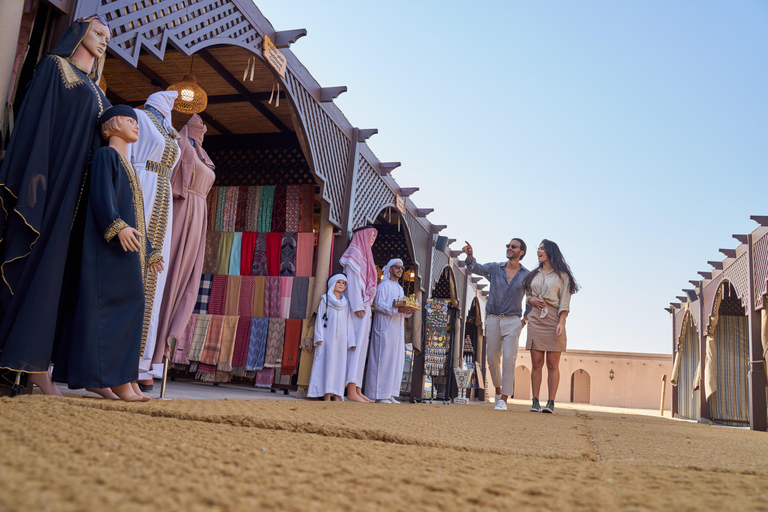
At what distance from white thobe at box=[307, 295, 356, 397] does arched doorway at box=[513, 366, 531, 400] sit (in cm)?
2167

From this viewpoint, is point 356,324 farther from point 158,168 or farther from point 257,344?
point 158,168

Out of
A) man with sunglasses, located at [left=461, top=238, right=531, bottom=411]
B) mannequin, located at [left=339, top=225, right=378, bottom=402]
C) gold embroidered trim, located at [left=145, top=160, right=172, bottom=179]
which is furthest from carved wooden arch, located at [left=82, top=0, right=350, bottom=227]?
man with sunglasses, located at [left=461, top=238, right=531, bottom=411]

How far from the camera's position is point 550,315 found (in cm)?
526

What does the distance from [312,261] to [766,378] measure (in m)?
5.69

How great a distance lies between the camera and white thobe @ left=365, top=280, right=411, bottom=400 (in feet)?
20.2

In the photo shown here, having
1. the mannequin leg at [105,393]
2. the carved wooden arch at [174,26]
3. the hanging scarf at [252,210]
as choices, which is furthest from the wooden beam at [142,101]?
the mannequin leg at [105,393]

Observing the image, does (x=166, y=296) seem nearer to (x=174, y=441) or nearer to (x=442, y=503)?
(x=174, y=441)

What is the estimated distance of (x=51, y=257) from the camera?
6.64 ft

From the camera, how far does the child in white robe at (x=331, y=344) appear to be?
4.92 m

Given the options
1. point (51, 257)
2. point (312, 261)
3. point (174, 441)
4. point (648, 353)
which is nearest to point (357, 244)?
point (312, 261)

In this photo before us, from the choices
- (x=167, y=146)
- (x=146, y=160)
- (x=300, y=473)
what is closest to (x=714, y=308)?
Result: (x=167, y=146)

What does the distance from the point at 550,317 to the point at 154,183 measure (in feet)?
12.5

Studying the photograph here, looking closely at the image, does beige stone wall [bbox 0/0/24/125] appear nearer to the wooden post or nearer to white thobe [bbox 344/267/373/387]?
white thobe [bbox 344/267/373/387]

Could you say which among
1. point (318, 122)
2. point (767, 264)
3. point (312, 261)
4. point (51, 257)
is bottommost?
point (51, 257)
